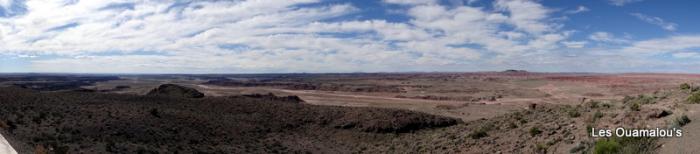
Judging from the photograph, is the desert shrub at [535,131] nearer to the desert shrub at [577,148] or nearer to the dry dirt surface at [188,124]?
the desert shrub at [577,148]

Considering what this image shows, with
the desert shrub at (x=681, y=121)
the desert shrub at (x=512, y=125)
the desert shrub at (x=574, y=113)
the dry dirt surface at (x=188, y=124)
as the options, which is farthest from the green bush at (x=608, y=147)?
the dry dirt surface at (x=188, y=124)

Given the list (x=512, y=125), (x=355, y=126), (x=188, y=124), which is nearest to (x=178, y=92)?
(x=188, y=124)

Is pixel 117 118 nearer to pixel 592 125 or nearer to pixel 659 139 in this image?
pixel 592 125

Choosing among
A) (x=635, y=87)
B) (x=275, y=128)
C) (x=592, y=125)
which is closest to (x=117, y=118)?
(x=275, y=128)

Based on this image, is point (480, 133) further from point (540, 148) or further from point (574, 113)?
point (540, 148)

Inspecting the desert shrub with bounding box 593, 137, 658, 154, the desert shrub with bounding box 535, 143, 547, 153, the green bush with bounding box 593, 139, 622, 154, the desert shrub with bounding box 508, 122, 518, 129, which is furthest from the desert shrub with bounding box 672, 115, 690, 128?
the desert shrub with bounding box 508, 122, 518, 129

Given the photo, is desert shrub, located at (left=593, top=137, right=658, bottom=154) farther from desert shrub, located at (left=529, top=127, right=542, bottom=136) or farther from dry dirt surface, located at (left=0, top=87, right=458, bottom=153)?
dry dirt surface, located at (left=0, top=87, right=458, bottom=153)

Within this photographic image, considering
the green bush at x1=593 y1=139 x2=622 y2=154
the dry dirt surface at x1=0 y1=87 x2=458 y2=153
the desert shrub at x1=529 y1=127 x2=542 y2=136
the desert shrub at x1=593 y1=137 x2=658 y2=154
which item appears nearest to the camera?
the desert shrub at x1=593 y1=137 x2=658 y2=154

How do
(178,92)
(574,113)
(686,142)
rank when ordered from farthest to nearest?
1. (178,92)
2. (574,113)
3. (686,142)

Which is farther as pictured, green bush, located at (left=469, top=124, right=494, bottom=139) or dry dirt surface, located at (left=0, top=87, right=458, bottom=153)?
dry dirt surface, located at (left=0, top=87, right=458, bottom=153)

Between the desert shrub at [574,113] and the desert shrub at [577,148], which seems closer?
the desert shrub at [577,148]

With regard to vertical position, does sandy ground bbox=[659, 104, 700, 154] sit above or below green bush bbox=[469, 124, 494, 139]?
above

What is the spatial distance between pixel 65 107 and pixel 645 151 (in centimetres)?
2723

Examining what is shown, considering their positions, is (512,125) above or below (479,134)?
above
